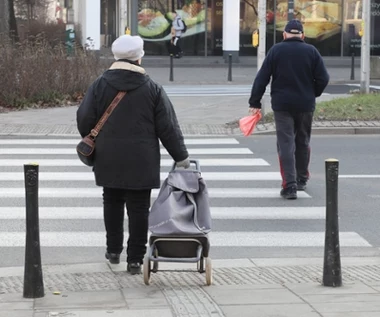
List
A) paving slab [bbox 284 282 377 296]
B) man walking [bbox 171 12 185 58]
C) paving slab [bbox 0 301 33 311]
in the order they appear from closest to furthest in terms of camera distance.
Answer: paving slab [bbox 0 301 33 311] → paving slab [bbox 284 282 377 296] → man walking [bbox 171 12 185 58]

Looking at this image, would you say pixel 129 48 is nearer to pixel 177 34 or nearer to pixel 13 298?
pixel 13 298

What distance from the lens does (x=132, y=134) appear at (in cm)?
676

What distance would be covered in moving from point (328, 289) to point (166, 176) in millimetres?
5371

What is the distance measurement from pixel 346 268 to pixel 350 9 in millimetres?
31559

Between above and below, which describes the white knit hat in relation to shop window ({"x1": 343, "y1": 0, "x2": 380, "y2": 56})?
above

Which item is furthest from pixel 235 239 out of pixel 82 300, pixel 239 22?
pixel 239 22

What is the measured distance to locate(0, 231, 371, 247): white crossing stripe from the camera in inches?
324

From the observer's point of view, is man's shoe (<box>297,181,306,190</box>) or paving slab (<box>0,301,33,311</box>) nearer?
paving slab (<box>0,301,33,311</box>)

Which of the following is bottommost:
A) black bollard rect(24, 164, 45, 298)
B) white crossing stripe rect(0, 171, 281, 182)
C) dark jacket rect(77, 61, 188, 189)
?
white crossing stripe rect(0, 171, 281, 182)

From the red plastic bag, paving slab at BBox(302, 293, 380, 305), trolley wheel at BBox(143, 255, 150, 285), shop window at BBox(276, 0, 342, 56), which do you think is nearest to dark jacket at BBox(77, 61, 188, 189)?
trolley wheel at BBox(143, 255, 150, 285)

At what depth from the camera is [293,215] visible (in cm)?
942

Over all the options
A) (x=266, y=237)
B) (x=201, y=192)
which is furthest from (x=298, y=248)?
(x=201, y=192)

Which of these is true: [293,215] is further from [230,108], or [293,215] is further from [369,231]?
[230,108]

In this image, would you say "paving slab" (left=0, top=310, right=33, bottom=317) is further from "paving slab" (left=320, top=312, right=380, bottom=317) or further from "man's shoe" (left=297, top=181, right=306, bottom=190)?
"man's shoe" (left=297, top=181, right=306, bottom=190)
